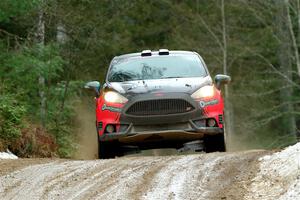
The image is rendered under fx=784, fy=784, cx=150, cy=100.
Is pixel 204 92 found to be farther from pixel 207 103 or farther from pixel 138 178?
pixel 138 178

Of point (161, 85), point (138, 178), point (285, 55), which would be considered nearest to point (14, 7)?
point (161, 85)

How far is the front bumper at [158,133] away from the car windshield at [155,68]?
54.2 inches

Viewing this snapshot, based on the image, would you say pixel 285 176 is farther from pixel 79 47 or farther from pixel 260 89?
pixel 260 89

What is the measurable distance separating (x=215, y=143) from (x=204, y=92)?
91 cm

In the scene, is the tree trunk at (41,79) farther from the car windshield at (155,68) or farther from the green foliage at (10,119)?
the car windshield at (155,68)

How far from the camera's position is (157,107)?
12.2 m

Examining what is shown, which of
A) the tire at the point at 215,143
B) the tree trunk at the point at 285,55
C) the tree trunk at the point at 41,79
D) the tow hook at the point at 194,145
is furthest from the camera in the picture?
the tree trunk at the point at 285,55

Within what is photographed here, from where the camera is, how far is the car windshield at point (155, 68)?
13453 mm

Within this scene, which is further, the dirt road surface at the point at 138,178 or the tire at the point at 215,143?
the tire at the point at 215,143

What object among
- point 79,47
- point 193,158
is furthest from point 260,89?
point 193,158

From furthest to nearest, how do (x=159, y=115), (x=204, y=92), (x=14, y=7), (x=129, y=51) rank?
(x=129, y=51), (x=14, y=7), (x=204, y=92), (x=159, y=115)

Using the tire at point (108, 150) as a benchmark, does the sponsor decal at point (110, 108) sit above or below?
above

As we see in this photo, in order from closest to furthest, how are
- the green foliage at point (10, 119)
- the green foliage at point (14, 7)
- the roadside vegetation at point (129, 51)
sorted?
the green foliage at point (10, 119) → the green foliage at point (14, 7) → the roadside vegetation at point (129, 51)

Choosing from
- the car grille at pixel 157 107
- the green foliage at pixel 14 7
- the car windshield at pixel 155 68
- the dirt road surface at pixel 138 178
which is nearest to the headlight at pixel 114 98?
the car grille at pixel 157 107
